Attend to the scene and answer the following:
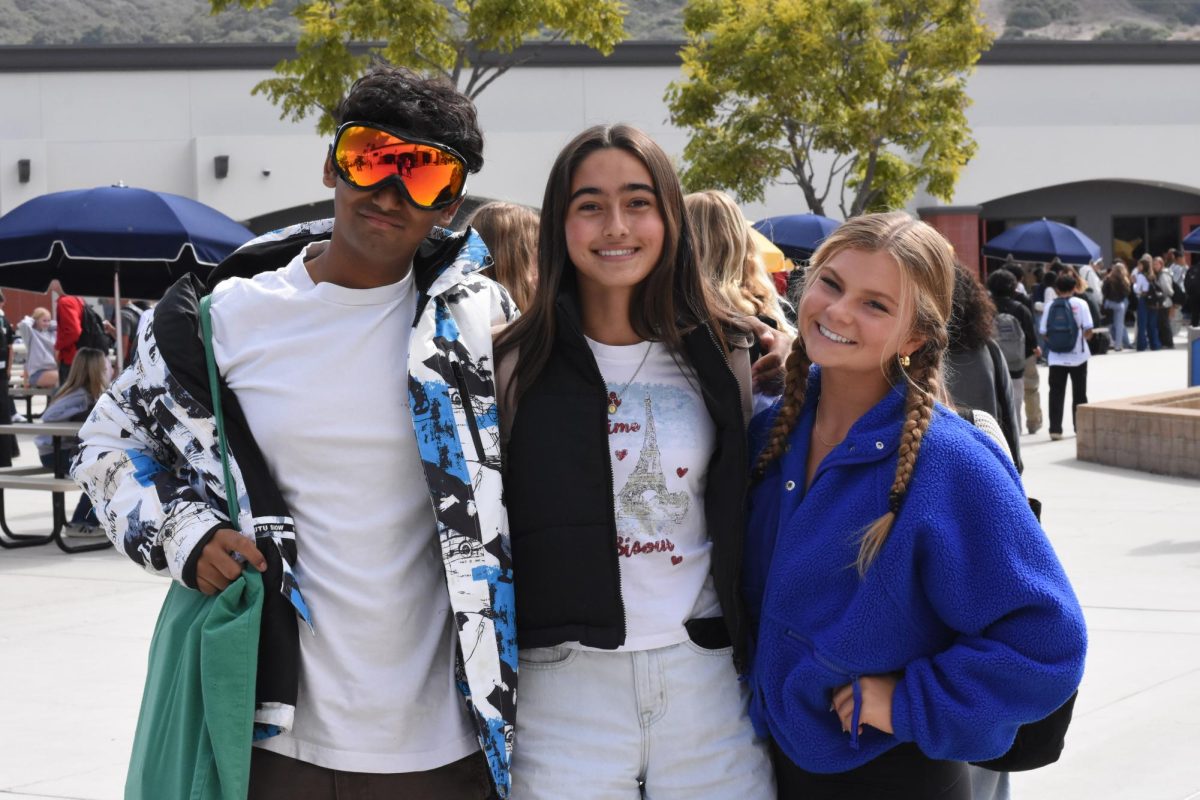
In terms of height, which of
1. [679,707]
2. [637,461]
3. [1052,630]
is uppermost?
[637,461]

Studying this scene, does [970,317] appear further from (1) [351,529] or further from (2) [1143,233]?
(2) [1143,233]

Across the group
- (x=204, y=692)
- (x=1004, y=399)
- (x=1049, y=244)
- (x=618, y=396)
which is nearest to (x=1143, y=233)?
(x=1049, y=244)

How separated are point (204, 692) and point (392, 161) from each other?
102 centimetres

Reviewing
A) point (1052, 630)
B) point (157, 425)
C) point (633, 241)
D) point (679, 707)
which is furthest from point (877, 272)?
point (157, 425)

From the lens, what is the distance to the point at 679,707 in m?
2.65

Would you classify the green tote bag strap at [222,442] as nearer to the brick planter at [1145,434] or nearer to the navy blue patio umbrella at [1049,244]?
the brick planter at [1145,434]

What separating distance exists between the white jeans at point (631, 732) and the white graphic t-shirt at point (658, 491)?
0.07 m

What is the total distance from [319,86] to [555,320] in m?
13.0

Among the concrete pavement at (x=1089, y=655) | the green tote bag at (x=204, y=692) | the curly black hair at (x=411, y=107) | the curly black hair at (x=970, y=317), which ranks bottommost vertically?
the concrete pavement at (x=1089, y=655)

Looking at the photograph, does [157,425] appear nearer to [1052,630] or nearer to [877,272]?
[877,272]

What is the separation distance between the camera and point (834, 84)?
21281 mm

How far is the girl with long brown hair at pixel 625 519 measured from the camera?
2.64m

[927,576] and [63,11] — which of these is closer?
[927,576]

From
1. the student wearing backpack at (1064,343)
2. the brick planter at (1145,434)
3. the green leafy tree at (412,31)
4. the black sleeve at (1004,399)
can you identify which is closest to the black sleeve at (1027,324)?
the student wearing backpack at (1064,343)
